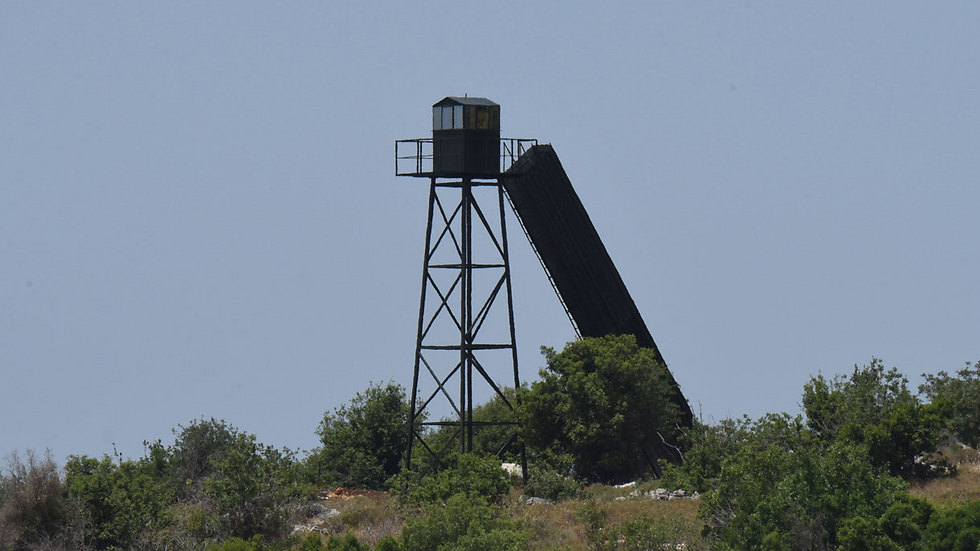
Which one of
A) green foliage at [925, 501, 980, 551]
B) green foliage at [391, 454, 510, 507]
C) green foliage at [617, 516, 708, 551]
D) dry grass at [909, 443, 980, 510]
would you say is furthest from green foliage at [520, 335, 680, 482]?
green foliage at [925, 501, 980, 551]

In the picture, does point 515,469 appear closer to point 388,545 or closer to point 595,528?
point 595,528

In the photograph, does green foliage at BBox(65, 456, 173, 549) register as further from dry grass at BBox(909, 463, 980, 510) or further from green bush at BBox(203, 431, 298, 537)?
dry grass at BBox(909, 463, 980, 510)

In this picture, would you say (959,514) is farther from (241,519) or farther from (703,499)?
(241,519)

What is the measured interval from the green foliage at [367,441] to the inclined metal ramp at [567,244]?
11.2 m

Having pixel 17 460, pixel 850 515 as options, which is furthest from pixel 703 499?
pixel 17 460

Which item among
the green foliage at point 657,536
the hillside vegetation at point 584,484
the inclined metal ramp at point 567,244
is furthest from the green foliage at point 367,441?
the green foliage at point 657,536

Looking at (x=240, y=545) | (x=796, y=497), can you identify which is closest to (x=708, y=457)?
(x=796, y=497)

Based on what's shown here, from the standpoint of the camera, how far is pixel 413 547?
39.0 metres

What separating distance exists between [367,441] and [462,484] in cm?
1638

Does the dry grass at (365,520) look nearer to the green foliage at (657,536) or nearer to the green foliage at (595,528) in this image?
the green foliage at (595,528)

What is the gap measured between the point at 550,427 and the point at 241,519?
12.4m

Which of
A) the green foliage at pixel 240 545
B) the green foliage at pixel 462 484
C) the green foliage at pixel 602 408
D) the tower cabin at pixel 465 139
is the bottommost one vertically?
the green foliage at pixel 240 545

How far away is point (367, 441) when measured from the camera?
200 feet

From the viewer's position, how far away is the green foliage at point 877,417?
149ft
